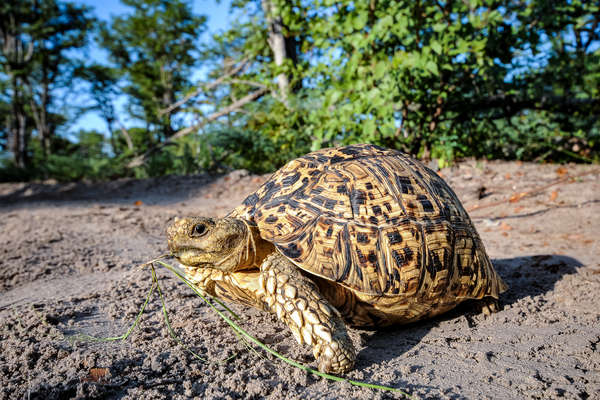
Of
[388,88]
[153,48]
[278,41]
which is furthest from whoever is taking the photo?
[153,48]

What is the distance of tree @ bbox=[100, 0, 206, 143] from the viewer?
20.7m

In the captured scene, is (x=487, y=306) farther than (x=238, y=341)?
Yes

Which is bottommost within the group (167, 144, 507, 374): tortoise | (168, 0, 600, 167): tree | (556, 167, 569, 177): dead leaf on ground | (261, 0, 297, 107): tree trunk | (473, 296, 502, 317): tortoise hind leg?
(473, 296, 502, 317): tortoise hind leg

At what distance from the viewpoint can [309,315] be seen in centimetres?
155

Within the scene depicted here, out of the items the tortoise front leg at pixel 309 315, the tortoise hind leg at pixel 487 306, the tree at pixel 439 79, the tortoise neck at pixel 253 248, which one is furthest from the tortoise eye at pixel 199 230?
the tree at pixel 439 79

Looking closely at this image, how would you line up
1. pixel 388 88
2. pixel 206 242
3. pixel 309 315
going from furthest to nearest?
pixel 388 88
pixel 206 242
pixel 309 315

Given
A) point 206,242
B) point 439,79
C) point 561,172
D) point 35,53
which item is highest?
point 35,53

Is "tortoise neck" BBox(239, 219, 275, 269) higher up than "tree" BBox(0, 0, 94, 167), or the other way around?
"tree" BBox(0, 0, 94, 167)

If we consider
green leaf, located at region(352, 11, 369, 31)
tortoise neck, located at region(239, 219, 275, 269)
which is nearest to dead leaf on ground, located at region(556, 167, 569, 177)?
green leaf, located at region(352, 11, 369, 31)

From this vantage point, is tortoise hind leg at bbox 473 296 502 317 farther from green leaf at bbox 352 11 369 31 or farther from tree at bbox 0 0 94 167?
tree at bbox 0 0 94 167

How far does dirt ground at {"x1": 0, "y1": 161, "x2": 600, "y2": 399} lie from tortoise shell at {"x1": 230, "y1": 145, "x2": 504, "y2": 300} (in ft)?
0.99

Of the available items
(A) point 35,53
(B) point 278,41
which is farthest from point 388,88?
(A) point 35,53

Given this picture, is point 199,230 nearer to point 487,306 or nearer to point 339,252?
point 339,252

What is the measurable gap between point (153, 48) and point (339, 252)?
23.4 metres
